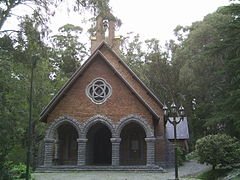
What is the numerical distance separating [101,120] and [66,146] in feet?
14.9

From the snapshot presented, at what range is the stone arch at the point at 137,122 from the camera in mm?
21891

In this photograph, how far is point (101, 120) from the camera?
73.8ft

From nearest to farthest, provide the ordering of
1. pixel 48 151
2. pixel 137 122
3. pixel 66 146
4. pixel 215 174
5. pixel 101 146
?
pixel 215 174
pixel 48 151
pixel 137 122
pixel 66 146
pixel 101 146

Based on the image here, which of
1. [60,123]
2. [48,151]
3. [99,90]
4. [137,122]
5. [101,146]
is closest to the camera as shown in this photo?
[48,151]

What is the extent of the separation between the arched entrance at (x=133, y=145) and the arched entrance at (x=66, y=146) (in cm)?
396

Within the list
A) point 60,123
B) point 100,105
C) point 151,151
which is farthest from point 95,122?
point 151,151

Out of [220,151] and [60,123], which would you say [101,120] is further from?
[220,151]

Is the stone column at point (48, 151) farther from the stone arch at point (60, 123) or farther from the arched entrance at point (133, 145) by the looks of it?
the arched entrance at point (133, 145)

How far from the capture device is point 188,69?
1409 inches

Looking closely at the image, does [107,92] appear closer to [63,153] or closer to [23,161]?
[63,153]

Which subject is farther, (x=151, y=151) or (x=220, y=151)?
(x=151, y=151)

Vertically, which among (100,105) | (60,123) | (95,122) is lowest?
(60,123)

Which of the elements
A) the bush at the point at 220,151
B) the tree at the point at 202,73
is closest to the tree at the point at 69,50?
the tree at the point at 202,73

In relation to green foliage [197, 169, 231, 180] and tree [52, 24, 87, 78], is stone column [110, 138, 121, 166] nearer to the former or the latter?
green foliage [197, 169, 231, 180]
